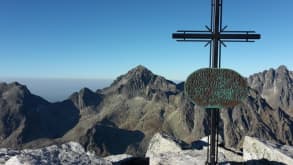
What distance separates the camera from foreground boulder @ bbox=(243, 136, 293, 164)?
1528 cm

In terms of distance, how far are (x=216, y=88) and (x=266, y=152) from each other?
15.1 feet

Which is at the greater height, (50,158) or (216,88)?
(216,88)

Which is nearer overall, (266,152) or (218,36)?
(218,36)

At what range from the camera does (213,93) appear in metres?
14.5

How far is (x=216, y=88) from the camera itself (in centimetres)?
1452

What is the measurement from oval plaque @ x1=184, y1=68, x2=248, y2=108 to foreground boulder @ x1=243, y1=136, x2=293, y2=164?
3531 mm

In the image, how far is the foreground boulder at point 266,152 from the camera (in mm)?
15280

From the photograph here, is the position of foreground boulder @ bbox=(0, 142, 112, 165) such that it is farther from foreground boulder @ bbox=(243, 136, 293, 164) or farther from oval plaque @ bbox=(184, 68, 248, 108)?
foreground boulder @ bbox=(243, 136, 293, 164)

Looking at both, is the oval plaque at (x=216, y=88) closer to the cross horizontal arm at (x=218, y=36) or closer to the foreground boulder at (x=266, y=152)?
the cross horizontal arm at (x=218, y=36)

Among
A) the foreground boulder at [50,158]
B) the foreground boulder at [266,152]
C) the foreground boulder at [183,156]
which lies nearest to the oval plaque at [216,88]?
the foreground boulder at [183,156]

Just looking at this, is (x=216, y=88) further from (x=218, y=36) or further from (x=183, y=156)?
(x=183, y=156)

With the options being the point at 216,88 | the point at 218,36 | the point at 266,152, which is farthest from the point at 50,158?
the point at 266,152

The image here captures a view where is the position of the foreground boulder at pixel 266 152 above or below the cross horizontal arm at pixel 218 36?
below

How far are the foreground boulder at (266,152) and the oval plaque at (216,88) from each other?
353 cm
